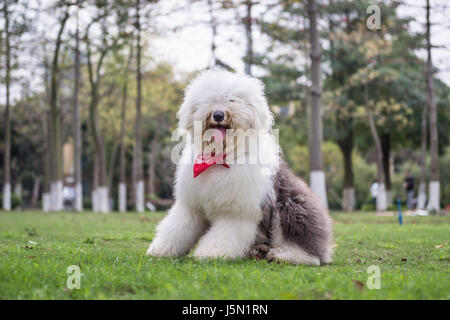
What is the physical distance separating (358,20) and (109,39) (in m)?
11.5

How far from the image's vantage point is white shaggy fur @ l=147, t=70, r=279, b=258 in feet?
15.8

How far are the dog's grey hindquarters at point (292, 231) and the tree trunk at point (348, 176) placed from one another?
2015 cm

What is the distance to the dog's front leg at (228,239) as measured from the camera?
4.78 meters

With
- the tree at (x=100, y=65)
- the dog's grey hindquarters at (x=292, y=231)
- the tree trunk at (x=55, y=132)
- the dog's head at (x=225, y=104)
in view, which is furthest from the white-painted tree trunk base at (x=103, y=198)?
the dog's grey hindquarters at (x=292, y=231)

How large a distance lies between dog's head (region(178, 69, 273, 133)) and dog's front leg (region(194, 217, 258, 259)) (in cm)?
96

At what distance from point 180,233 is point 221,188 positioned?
0.74 metres

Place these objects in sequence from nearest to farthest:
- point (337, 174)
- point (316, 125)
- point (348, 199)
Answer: point (316, 125)
point (348, 199)
point (337, 174)

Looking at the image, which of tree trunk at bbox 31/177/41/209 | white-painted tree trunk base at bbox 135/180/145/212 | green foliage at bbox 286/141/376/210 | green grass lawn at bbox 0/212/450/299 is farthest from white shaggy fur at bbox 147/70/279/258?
tree trunk at bbox 31/177/41/209

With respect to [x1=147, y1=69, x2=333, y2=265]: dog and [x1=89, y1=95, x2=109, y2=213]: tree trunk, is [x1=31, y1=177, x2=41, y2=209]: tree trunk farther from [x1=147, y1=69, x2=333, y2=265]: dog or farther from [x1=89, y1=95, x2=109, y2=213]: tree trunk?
[x1=147, y1=69, x2=333, y2=265]: dog

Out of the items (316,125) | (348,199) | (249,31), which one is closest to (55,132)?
(249,31)

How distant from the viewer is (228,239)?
15.8 ft

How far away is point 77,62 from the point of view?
2064cm

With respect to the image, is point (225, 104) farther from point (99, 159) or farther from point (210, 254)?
point (99, 159)
